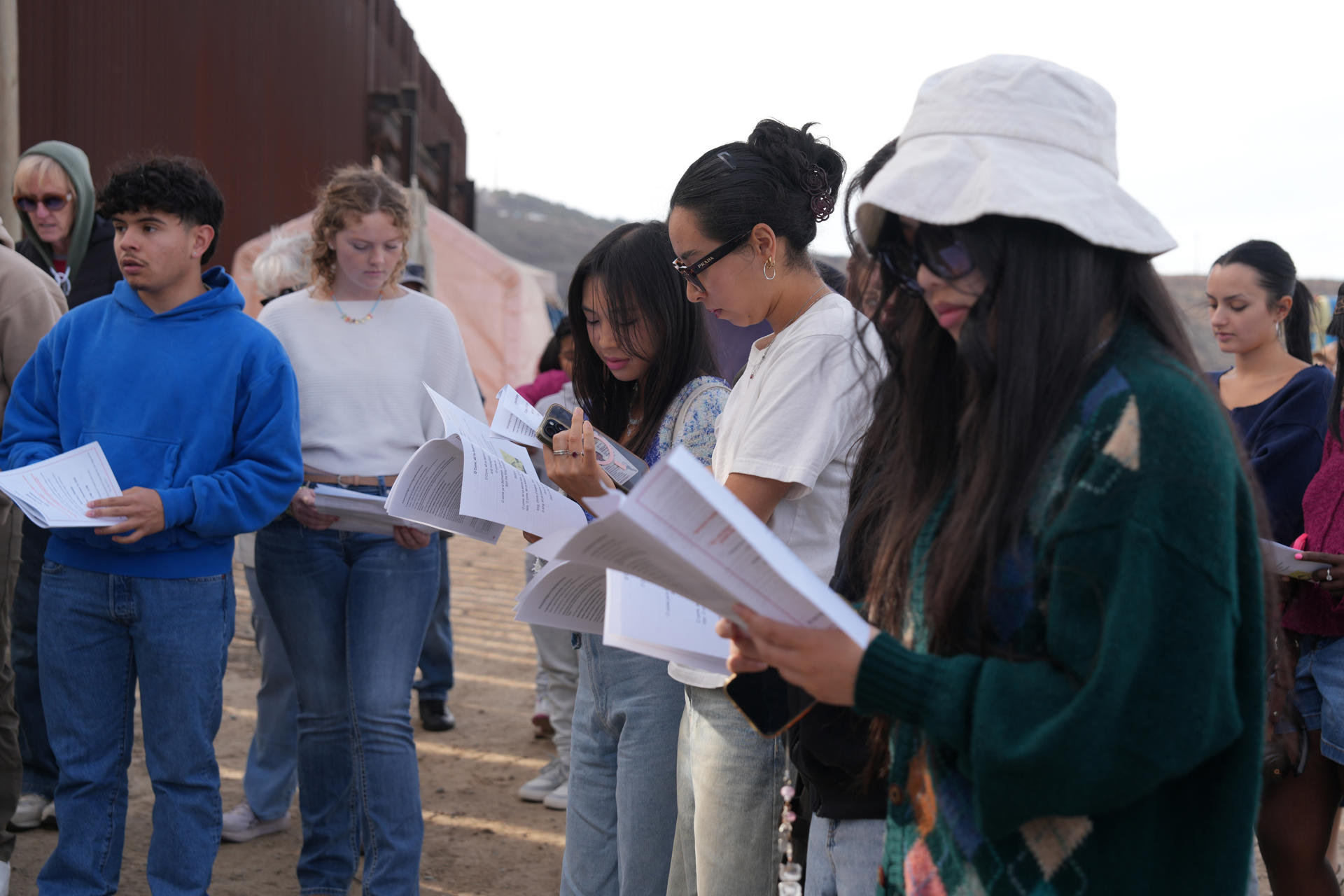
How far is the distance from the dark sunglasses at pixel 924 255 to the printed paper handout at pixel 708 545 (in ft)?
1.17

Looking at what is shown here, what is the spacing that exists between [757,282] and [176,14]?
8514 mm

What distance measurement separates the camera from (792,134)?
207 cm

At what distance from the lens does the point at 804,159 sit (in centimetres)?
204

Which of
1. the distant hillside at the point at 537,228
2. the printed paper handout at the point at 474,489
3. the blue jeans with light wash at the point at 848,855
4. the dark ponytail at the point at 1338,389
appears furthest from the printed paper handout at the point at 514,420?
the distant hillside at the point at 537,228

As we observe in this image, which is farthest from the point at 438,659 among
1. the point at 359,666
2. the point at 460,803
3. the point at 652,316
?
the point at 652,316

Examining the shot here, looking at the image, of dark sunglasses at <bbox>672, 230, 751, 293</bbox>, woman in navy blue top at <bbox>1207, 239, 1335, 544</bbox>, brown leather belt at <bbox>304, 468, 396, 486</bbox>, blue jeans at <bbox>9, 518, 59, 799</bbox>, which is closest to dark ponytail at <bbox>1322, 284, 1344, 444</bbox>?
woman in navy blue top at <bbox>1207, 239, 1335, 544</bbox>

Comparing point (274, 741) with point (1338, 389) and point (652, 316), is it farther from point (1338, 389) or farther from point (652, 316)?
point (1338, 389)

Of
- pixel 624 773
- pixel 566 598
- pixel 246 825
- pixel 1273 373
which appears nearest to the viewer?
pixel 566 598

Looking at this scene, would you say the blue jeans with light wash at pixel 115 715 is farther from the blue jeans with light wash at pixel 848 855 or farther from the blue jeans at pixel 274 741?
the blue jeans with light wash at pixel 848 855

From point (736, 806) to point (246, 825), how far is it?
273 centimetres

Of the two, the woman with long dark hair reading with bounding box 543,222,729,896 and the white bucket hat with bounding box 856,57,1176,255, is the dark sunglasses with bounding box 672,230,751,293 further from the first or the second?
the white bucket hat with bounding box 856,57,1176,255

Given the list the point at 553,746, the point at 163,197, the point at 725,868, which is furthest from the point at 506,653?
the point at 725,868

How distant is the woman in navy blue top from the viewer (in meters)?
3.18

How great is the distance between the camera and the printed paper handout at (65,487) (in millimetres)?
2467
